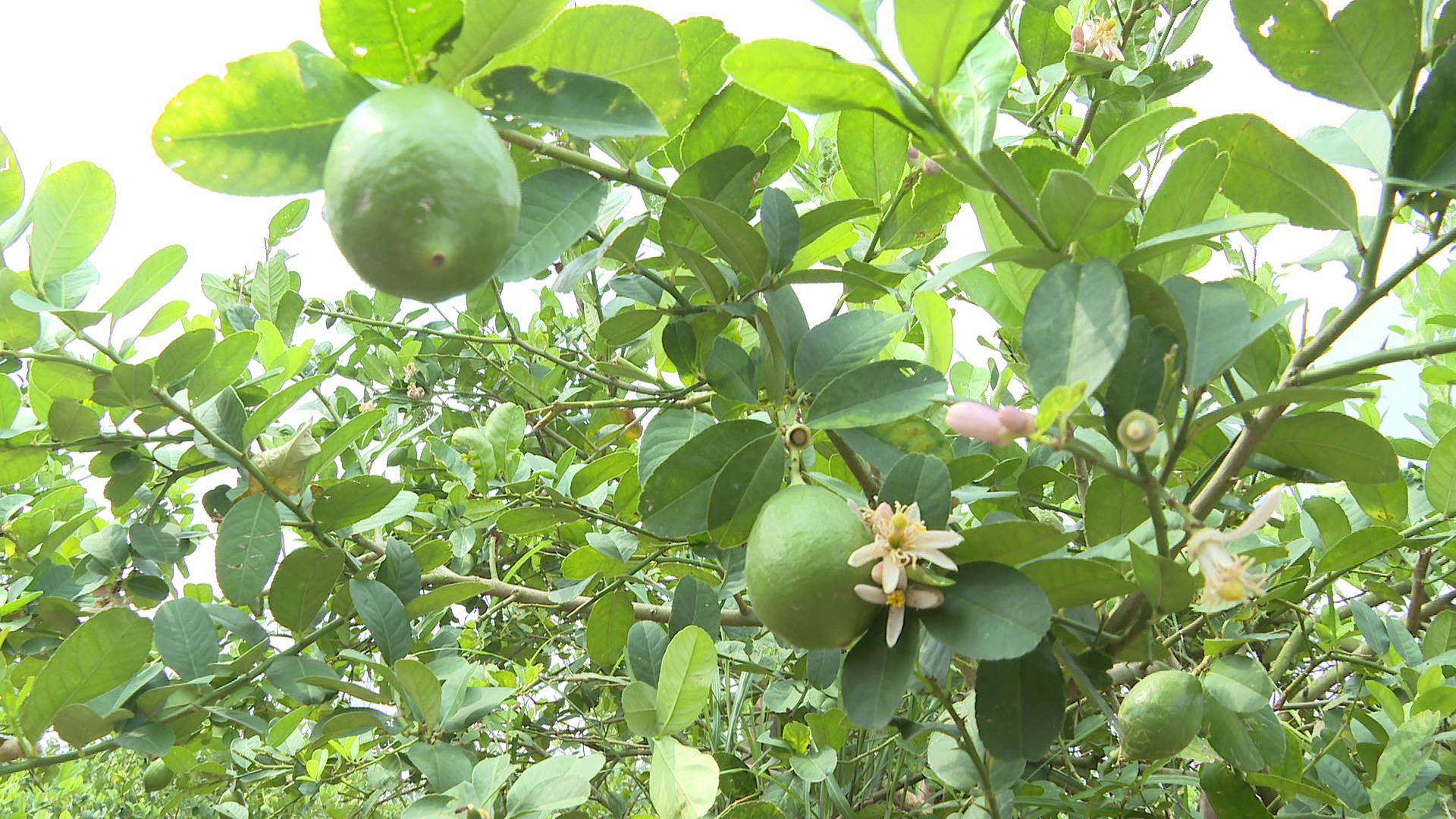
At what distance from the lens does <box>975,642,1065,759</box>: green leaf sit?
57 centimetres

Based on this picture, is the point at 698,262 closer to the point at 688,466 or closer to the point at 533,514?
the point at 688,466

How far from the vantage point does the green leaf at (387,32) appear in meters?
0.41

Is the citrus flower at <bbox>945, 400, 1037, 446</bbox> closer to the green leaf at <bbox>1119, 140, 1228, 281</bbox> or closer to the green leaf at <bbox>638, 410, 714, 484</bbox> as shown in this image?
the green leaf at <bbox>1119, 140, 1228, 281</bbox>

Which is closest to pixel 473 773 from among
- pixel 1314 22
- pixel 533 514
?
pixel 533 514

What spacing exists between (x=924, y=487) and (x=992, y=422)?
13cm

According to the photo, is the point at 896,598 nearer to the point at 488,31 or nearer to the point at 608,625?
the point at 488,31

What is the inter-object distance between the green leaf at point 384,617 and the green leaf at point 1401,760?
0.90m

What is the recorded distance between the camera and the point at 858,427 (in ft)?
2.27

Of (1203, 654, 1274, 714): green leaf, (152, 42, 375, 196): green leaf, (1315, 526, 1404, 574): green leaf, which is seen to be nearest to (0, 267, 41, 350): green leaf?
(152, 42, 375, 196): green leaf

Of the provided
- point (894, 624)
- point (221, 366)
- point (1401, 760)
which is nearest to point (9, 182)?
point (221, 366)

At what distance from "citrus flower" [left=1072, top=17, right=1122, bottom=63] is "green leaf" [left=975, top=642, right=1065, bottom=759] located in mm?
715

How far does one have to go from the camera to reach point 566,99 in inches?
18.8

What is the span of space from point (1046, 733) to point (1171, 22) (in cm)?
96

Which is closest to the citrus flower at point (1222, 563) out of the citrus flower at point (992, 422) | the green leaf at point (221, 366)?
the citrus flower at point (992, 422)
